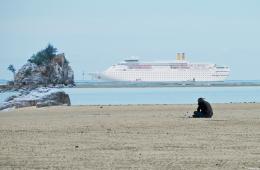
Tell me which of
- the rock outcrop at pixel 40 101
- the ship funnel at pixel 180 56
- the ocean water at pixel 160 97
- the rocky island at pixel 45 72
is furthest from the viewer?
the ship funnel at pixel 180 56

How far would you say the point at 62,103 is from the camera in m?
39.1

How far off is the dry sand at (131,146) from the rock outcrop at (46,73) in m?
101

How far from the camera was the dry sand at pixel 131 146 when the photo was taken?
11453 mm

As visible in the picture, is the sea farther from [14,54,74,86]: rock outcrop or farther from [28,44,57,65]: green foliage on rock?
[28,44,57,65]: green foliage on rock

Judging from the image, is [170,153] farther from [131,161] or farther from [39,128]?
[39,128]

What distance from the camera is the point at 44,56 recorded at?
422 feet

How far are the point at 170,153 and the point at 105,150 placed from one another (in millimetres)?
1268

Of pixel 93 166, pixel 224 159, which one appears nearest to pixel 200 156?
pixel 224 159

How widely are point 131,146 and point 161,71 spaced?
142096 mm

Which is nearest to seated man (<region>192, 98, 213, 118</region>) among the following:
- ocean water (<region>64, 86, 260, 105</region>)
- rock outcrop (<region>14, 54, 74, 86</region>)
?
ocean water (<region>64, 86, 260, 105</region>)

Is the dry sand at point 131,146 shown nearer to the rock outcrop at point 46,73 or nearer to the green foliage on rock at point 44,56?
the rock outcrop at point 46,73

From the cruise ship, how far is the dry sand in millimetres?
132362

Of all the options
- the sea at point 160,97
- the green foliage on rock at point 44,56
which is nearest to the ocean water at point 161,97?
the sea at point 160,97

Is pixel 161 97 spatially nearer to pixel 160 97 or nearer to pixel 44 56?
pixel 160 97
